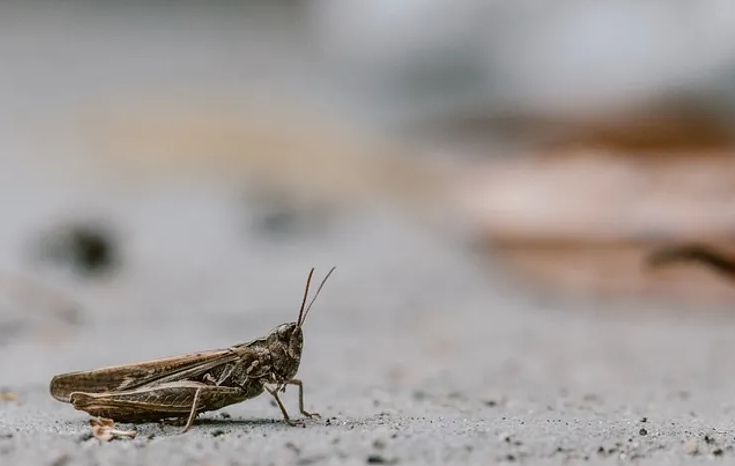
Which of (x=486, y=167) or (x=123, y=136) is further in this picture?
(x=123, y=136)

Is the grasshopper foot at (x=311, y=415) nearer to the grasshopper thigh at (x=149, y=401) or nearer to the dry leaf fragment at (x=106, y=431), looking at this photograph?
the grasshopper thigh at (x=149, y=401)

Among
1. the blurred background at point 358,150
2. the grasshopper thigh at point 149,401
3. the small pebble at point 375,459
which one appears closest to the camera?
the small pebble at point 375,459

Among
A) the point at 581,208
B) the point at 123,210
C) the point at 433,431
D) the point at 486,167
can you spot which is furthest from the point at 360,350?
the point at 123,210

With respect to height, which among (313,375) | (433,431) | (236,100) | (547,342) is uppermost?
(236,100)

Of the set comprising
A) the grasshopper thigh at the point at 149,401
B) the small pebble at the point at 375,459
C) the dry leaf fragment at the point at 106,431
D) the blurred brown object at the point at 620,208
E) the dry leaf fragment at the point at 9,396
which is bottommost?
the small pebble at the point at 375,459

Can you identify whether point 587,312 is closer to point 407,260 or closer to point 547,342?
point 547,342

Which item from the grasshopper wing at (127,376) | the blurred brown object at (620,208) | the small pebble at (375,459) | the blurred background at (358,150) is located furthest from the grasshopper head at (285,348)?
the blurred brown object at (620,208)

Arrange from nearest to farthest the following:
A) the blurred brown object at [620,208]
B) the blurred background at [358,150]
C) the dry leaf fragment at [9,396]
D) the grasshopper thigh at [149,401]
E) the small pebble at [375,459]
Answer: the small pebble at [375,459]
the grasshopper thigh at [149,401]
the dry leaf fragment at [9,396]
the blurred brown object at [620,208]
the blurred background at [358,150]
